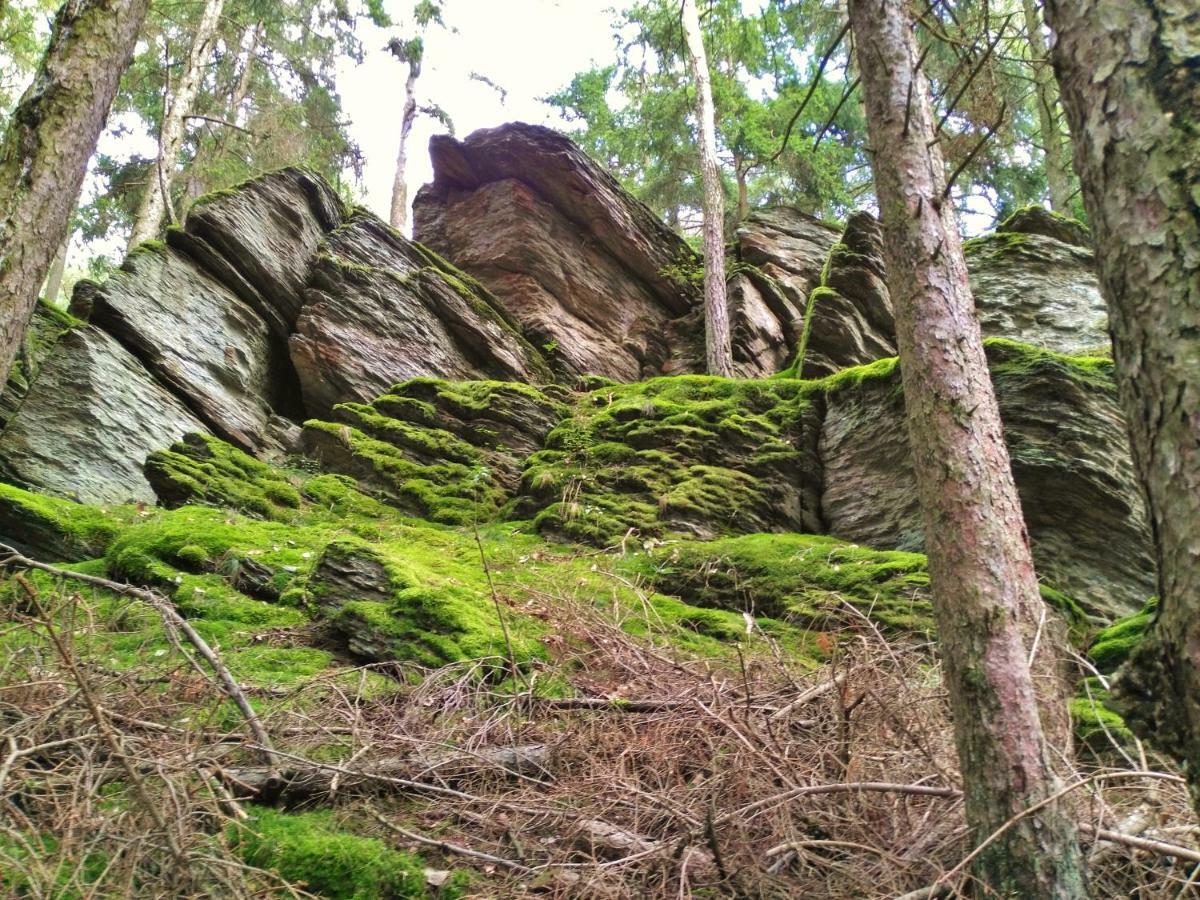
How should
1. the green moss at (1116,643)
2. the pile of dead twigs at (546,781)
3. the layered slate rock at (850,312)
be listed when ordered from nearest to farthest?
the pile of dead twigs at (546,781), the green moss at (1116,643), the layered slate rock at (850,312)

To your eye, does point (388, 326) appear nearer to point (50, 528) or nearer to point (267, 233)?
point (267, 233)

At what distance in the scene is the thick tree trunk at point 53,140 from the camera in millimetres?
4332

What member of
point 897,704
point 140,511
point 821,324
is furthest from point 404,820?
point 821,324

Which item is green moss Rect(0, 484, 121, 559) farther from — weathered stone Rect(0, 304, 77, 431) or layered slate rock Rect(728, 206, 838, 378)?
layered slate rock Rect(728, 206, 838, 378)

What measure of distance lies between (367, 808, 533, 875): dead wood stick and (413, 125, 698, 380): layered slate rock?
1255cm

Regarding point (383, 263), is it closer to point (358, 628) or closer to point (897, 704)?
point (358, 628)

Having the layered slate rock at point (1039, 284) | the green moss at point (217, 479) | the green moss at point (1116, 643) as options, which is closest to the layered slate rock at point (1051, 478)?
the green moss at point (1116, 643)

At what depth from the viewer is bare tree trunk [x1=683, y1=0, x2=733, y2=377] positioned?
1451cm

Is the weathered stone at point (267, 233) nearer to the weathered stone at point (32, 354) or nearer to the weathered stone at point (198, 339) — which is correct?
the weathered stone at point (198, 339)

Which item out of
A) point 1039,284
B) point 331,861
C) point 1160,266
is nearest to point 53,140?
point 331,861

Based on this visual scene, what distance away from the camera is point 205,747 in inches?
119

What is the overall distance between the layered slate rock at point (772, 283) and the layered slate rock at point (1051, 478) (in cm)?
640

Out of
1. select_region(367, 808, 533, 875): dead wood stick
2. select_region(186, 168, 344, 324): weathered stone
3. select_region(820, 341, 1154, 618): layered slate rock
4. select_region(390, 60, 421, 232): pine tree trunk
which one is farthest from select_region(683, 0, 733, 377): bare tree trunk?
select_region(367, 808, 533, 875): dead wood stick

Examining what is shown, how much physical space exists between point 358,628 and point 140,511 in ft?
14.6
